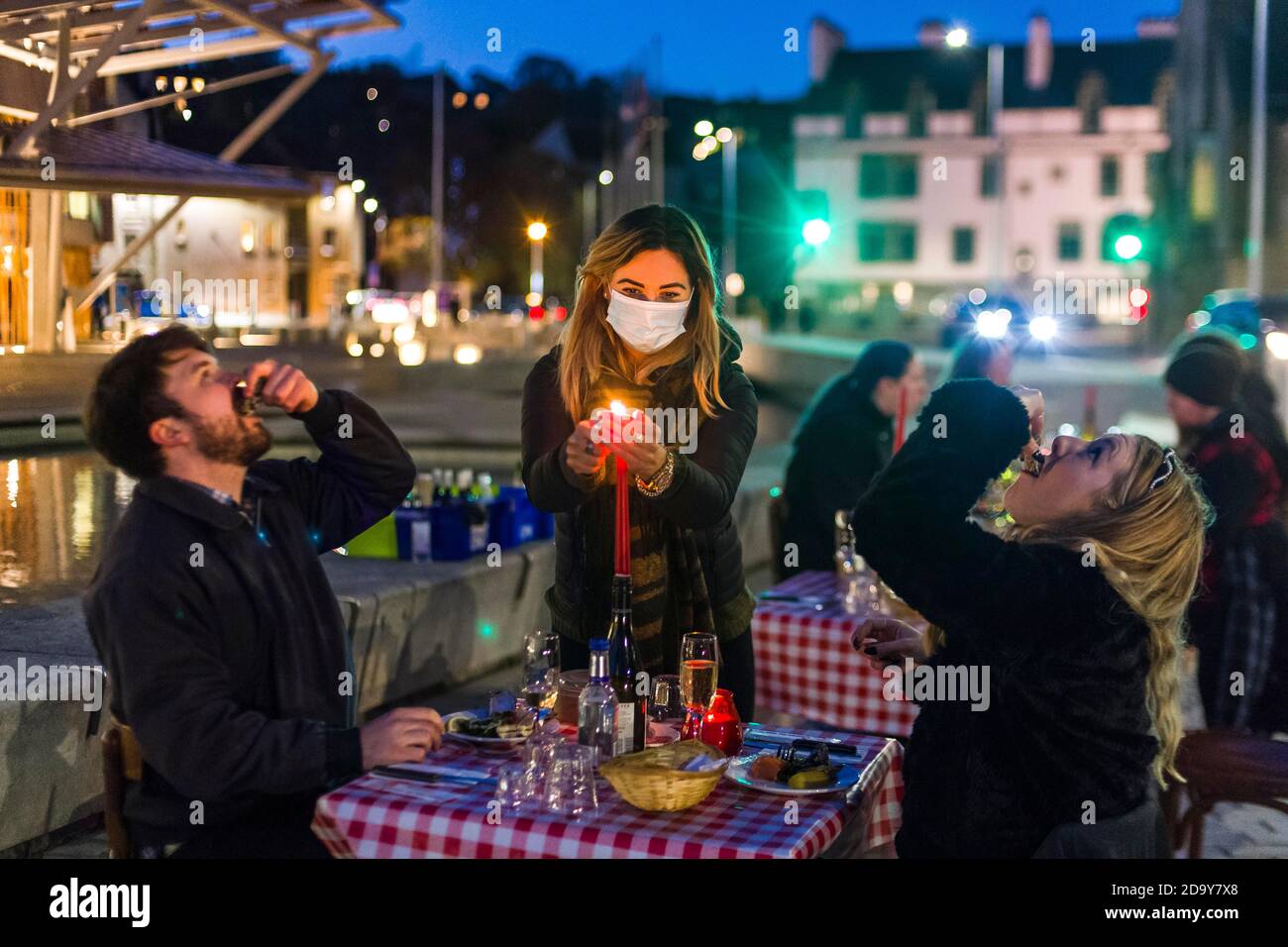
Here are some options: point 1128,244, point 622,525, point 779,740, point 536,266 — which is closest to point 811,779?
point 779,740

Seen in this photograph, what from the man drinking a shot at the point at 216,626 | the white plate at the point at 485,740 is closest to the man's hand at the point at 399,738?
the man drinking a shot at the point at 216,626

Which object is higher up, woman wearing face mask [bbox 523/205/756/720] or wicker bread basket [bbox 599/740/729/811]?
woman wearing face mask [bbox 523/205/756/720]

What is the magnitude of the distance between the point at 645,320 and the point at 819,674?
2.28 meters

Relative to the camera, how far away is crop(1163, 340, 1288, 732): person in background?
567 cm

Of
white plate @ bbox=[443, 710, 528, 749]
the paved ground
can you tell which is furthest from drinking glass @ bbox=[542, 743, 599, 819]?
the paved ground

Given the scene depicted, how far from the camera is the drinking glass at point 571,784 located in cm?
327

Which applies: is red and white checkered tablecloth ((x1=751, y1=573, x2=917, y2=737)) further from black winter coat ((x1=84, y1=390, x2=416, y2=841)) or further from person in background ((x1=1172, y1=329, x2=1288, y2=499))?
black winter coat ((x1=84, y1=390, x2=416, y2=841))

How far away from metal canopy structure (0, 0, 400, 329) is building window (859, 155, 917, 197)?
56971 mm

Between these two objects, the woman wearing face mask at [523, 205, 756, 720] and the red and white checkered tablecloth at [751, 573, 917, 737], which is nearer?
the woman wearing face mask at [523, 205, 756, 720]

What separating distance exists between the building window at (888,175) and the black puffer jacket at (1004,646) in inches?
2567

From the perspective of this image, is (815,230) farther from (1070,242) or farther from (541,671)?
(1070,242)

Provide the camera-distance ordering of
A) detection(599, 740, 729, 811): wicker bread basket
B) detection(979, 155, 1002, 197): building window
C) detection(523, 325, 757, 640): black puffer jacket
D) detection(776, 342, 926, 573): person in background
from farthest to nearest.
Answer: detection(979, 155, 1002, 197): building window
detection(776, 342, 926, 573): person in background
detection(523, 325, 757, 640): black puffer jacket
detection(599, 740, 729, 811): wicker bread basket

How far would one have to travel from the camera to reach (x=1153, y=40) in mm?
66562

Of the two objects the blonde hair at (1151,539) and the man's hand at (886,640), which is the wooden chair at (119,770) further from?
the blonde hair at (1151,539)
